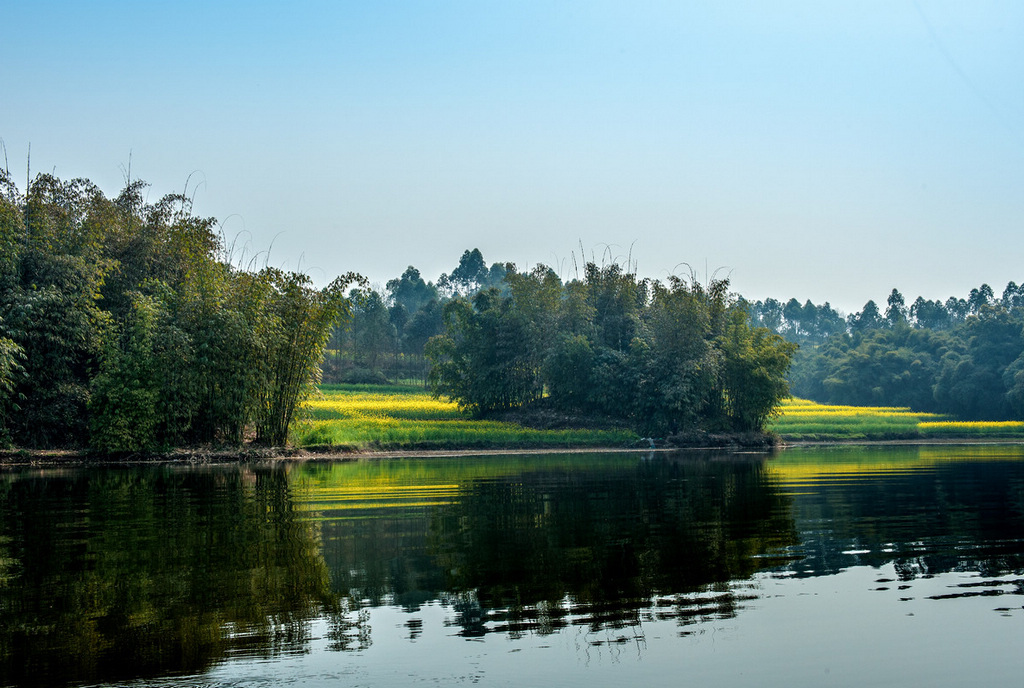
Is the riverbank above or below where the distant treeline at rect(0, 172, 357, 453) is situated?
below

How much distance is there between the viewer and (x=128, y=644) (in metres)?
7.35

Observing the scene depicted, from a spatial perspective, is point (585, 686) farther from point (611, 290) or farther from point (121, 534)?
point (611, 290)

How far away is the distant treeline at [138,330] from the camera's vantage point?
108 ft

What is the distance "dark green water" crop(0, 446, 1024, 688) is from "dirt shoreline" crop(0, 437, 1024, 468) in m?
14.0

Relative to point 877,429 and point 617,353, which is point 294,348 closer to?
point 617,353

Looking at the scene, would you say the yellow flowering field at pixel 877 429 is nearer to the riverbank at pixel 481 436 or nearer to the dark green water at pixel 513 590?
the riverbank at pixel 481 436

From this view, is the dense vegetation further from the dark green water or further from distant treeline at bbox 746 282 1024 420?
the dark green water

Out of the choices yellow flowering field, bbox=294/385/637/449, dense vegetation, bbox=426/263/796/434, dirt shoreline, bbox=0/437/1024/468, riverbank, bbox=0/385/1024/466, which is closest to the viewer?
dirt shoreline, bbox=0/437/1024/468

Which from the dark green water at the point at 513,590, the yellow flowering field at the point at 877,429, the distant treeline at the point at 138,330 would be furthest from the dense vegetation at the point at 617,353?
the dark green water at the point at 513,590

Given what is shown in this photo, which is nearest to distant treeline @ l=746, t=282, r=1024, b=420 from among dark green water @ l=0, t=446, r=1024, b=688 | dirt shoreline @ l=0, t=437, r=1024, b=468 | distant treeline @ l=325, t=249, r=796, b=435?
distant treeline @ l=325, t=249, r=796, b=435

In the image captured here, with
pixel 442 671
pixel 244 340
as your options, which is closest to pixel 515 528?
pixel 442 671

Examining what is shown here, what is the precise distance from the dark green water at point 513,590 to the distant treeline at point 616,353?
1244 inches

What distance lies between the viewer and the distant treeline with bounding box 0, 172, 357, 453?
32781mm

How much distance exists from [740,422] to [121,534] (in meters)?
45.4
